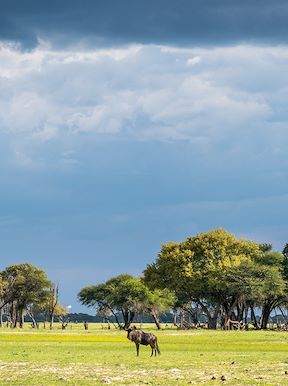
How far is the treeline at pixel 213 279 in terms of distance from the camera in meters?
130

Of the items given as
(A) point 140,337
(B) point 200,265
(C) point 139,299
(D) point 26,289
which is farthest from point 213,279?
(A) point 140,337

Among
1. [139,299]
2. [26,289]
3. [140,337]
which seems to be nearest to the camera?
[140,337]

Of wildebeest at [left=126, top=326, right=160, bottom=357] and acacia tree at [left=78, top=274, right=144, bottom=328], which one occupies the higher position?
acacia tree at [left=78, top=274, right=144, bottom=328]

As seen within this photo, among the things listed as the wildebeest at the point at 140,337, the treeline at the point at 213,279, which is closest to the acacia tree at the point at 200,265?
the treeline at the point at 213,279

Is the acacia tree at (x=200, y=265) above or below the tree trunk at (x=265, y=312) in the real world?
above

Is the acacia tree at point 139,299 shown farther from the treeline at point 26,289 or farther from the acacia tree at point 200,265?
the treeline at point 26,289

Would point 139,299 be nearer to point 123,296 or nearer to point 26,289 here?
point 123,296

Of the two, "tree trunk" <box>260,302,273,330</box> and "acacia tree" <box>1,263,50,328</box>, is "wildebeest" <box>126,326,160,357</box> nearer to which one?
"tree trunk" <box>260,302,273,330</box>

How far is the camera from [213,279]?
129750 millimetres

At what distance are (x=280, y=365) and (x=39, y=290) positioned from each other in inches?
5217

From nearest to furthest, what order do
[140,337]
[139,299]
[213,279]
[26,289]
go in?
[140,337]
[213,279]
[139,299]
[26,289]

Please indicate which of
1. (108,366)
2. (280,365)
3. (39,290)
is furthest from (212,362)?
(39,290)

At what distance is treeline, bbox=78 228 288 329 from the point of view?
129500 millimetres

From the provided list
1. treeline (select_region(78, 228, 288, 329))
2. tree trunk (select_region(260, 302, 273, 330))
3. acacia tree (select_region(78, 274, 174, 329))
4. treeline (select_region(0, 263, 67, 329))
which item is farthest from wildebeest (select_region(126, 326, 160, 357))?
treeline (select_region(0, 263, 67, 329))
